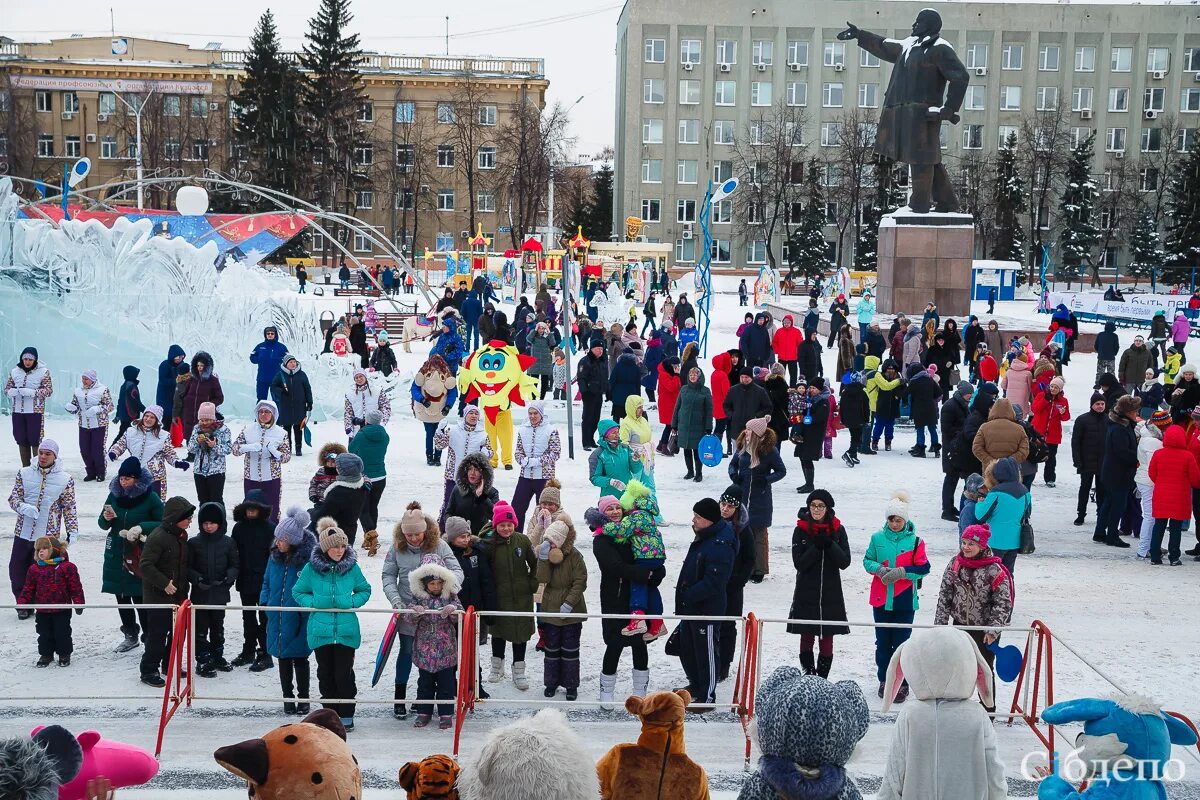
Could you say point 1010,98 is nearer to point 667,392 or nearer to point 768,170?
point 768,170

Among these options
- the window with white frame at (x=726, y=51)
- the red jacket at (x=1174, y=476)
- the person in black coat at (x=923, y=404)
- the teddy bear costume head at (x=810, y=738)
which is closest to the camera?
the teddy bear costume head at (x=810, y=738)

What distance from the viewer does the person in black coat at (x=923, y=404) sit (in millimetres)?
15844

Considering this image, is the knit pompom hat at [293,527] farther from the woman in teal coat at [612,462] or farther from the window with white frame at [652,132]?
the window with white frame at [652,132]

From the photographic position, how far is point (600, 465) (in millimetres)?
11078

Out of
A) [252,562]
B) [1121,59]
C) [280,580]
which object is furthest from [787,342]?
[1121,59]

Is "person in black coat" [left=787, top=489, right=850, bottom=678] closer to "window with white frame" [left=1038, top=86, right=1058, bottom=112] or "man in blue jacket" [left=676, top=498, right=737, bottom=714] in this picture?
"man in blue jacket" [left=676, top=498, right=737, bottom=714]

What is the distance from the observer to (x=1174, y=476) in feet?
36.8

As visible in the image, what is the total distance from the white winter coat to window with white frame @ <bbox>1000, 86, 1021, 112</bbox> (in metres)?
75.5

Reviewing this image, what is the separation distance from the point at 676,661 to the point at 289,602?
2798mm

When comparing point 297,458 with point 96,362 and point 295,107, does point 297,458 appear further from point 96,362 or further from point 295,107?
point 295,107

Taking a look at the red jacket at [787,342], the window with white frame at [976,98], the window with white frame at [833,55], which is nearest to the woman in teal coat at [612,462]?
the red jacket at [787,342]

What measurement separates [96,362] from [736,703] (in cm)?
1355

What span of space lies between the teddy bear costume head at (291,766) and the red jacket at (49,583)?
196 inches

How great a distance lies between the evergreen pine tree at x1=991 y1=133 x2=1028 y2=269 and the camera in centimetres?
6232
